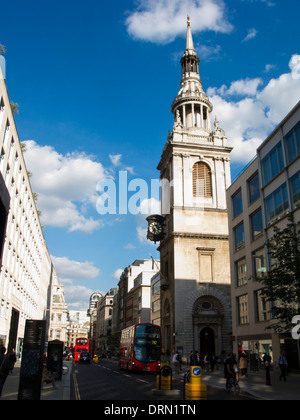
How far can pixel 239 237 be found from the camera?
39.1 m

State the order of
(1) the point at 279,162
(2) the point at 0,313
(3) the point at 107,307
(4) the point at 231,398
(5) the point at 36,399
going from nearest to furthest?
(5) the point at 36,399 → (4) the point at 231,398 → (1) the point at 279,162 → (2) the point at 0,313 → (3) the point at 107,307

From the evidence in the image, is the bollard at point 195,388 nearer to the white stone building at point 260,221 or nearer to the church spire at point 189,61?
the white stone building at point 260,221

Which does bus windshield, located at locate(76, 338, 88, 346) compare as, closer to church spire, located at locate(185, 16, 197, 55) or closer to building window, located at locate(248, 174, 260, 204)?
building window, located at locate(248, 174, 260, 204)

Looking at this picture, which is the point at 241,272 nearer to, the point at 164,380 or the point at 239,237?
the point at 239,237

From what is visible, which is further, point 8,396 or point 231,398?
point 231,398

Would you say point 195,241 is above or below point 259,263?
above

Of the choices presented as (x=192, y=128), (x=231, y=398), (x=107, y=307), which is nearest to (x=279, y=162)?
(x=231, y=398)

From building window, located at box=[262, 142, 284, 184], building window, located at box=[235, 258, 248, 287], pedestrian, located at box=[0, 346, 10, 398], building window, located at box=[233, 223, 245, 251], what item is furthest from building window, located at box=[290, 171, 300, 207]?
pedestrian, located at box=[0, 346, 10, 398]

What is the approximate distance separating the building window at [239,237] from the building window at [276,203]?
20.0 feet

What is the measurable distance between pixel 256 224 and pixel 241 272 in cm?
534

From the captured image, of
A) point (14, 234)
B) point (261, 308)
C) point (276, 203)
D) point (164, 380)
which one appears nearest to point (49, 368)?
point (164, 380)

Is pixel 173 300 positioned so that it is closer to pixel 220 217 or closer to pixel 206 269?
pixel 206 269

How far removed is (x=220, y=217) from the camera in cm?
5491
